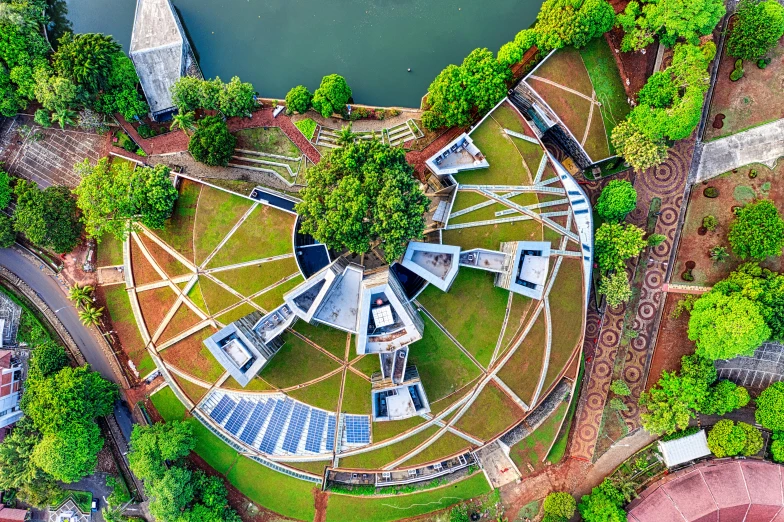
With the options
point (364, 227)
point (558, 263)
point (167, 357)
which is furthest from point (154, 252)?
point (558, 263)

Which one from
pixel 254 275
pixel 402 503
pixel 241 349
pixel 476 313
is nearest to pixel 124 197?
pixel 254 275

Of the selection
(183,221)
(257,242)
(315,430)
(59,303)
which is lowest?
(315,430)

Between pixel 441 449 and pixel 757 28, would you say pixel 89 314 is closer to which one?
pixel 441 449

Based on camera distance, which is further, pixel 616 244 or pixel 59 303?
pixel 59 303

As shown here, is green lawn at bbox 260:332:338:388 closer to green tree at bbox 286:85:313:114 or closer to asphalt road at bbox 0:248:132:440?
asphalt road at bbox 0:248:132:440

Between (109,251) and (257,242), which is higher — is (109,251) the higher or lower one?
the higher one

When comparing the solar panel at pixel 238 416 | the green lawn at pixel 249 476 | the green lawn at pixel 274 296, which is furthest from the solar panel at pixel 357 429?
the green lawn at pixel 274 296

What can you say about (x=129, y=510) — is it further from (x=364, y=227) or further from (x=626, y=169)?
(x=626, y=169)
